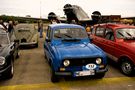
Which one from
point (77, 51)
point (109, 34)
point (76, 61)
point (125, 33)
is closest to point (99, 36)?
point (109, 34)

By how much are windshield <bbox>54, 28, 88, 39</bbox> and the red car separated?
1.28 metres

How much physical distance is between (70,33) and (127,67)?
2.46 m

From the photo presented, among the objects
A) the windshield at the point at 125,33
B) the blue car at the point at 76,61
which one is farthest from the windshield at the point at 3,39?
the windshield at the point at 125,33

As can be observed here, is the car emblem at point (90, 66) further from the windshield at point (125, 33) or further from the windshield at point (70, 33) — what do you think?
the windshield at point (125, 33)

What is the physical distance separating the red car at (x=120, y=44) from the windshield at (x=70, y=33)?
50.4 inches

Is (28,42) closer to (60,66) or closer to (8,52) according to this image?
(8,52)

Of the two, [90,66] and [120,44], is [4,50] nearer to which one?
[90,66]

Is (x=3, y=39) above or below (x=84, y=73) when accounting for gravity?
above

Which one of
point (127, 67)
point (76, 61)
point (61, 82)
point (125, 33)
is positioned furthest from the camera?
point (125, 33)

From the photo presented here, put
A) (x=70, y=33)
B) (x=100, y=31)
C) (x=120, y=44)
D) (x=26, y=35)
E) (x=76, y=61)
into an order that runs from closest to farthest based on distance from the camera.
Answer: (x=76, y=61), (x=120, y=44), (x=70, y=33), (x=100, y=31), (x=26, y=35)

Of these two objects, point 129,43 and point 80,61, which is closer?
point 80,61

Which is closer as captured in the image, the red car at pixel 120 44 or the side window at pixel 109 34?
the red car at pixel 120 44

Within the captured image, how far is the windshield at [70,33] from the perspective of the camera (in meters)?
8.24

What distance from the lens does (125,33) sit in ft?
29.6
